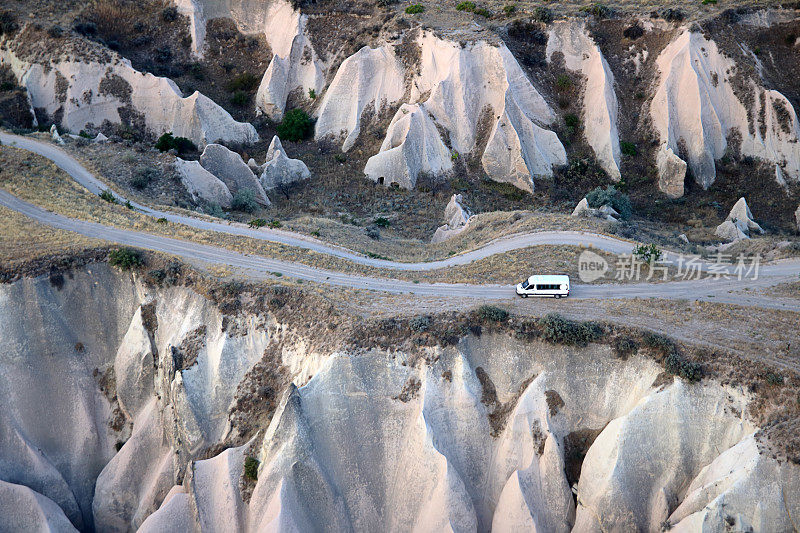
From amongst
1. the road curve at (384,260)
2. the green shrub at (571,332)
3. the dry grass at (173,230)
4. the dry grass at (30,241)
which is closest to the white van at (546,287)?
the dry grass at (173,230)

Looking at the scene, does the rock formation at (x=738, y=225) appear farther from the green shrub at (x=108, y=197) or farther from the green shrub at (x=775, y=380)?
the green shrub at (x=108, y=197)

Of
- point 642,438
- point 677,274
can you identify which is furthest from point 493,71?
point 642,438

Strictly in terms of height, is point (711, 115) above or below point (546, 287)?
above

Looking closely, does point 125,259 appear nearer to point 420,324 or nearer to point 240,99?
point 420,324

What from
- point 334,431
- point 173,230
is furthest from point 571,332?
point 173,230

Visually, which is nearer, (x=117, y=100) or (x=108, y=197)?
(x=108, y=197)
